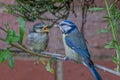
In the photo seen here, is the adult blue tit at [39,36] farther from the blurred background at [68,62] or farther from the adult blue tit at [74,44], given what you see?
the blurred background at [68,62]

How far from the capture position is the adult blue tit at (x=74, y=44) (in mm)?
978

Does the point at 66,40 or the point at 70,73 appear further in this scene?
the point at 70,73

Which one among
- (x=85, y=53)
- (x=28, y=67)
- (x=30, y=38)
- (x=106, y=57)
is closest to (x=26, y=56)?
(x=28, y=67)

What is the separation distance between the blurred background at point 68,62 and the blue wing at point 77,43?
26 cm

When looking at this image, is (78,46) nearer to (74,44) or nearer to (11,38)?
(74,44)

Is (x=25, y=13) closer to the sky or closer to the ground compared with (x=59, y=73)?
closer to the sky

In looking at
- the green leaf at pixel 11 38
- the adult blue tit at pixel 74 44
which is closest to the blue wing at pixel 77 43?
the adult blue tit at pixel 74 44

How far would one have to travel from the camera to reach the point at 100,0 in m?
1.27

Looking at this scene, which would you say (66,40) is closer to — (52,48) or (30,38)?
A: (30,38)

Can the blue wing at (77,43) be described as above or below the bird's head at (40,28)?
below

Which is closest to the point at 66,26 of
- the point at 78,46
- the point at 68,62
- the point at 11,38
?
the point at 78,46

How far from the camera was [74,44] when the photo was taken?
3.40 feet

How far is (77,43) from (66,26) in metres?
0.05

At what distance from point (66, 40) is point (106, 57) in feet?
1.16
